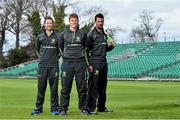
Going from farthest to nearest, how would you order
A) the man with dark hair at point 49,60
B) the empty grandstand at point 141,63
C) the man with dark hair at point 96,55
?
1. the empty grandstand at point 141,63
2. the man with dark hair at point 96,55
3. the man with dark hair at point 49,60

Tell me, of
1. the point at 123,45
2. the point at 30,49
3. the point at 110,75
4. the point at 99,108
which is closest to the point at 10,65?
the point at 30,49

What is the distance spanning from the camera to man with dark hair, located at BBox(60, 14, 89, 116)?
36.7 feet

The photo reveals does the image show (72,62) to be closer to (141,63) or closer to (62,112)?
(62,112)

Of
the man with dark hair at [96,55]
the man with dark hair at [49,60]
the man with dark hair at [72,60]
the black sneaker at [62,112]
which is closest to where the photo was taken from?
the black sneaker at [62,112]

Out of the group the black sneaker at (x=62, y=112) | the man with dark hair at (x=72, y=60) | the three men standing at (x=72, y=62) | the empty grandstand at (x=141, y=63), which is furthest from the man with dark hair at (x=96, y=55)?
the empty grandstand at (x=141, y=63)

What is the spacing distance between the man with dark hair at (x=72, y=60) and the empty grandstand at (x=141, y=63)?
3583cm

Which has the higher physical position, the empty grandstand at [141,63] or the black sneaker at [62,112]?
the empty grandstand at [141,63]

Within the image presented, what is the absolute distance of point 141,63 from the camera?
5409 centimetres

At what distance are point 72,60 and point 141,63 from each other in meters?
43.3

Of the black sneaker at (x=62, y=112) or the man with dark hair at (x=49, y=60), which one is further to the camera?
the man with dark hair at (x=49, y=60)

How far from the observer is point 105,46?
11.8 meters

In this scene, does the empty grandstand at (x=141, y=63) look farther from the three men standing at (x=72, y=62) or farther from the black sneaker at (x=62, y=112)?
the black sneaker at (x=62, y=112)

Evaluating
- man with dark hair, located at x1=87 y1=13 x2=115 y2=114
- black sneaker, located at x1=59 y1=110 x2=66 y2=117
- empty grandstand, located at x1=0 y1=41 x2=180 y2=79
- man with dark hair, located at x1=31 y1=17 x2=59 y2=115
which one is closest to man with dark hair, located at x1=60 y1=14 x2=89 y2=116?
black sneaker, located at x1=59 y1=110 x2=66 y2=117

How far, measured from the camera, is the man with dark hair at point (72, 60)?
1120 cm
